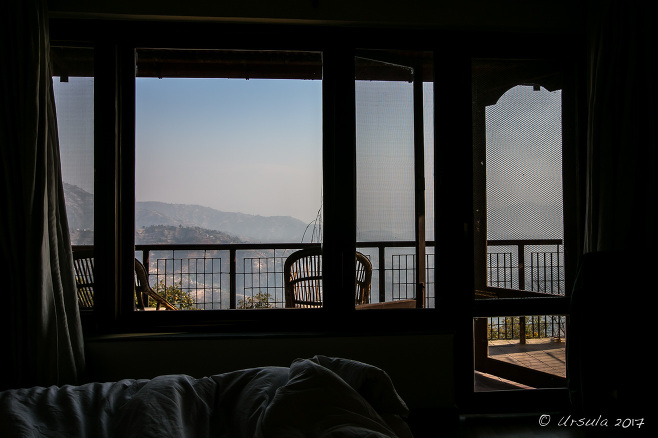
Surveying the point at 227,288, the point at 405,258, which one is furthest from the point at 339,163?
the point at 227,288

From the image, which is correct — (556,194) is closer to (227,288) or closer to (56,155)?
(56,155)

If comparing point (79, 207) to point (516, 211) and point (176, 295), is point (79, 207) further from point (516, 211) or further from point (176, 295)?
point (516, 211)

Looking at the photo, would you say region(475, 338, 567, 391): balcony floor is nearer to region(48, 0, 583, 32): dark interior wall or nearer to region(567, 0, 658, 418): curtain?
region(567, 0, 658, 418): curtain

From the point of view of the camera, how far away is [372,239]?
2.73 meters

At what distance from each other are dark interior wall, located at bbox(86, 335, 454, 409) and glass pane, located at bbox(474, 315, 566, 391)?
32 centimetres

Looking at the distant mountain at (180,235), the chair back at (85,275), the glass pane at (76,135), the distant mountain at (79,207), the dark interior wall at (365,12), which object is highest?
the dark interior wall at (365,12)

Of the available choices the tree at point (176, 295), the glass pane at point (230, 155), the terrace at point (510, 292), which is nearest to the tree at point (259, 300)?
the glass pane at point (230, 155)

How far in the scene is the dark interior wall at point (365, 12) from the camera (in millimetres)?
2527

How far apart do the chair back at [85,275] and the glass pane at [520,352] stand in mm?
2329

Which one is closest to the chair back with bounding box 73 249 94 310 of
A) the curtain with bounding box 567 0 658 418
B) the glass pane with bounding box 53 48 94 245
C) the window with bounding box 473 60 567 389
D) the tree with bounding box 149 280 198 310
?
the glass pane with bounding box 53 48 94 245

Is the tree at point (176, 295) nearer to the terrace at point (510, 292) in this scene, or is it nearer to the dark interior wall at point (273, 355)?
the terrace at point (510, 292)

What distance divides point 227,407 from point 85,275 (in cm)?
168

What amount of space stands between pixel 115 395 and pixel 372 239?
166cm

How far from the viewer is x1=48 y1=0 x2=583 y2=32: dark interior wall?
253 centimetres
